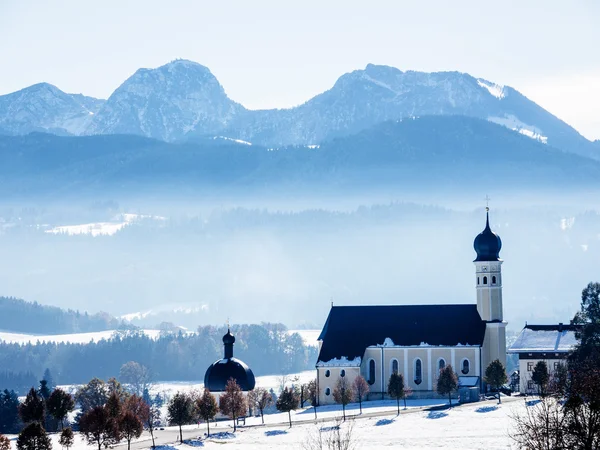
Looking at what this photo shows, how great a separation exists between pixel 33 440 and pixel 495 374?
2082 inches

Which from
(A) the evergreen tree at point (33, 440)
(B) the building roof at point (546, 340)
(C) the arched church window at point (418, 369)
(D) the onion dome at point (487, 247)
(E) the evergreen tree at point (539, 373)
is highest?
(D) the onion dome at point (487, 247)

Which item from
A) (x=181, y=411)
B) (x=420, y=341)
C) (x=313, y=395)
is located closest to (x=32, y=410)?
(x=181, y=411)

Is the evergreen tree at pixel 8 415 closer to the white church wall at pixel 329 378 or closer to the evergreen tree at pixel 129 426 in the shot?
the white church wall at pixel 329 378

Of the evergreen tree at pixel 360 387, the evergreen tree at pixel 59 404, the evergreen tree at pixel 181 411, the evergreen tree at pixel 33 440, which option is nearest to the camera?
the evergreen tree at pixel 33 440

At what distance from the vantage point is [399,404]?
147 m

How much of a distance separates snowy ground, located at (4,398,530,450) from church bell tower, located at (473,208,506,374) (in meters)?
23.4

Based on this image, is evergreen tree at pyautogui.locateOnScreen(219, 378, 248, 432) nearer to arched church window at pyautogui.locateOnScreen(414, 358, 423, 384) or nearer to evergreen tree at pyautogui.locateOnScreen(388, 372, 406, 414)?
evergreen tree at pyautogui.locateOnScreen(388, 372, 406, 414)

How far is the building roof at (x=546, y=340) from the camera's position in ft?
502

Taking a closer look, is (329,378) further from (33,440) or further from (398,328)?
(33,440)

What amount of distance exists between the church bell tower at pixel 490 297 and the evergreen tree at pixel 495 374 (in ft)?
40.2

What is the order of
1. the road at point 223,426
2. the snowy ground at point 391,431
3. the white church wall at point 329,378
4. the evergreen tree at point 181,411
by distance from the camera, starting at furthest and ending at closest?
the white church wall at point 329,378 < the evergreen tree at point 181,411 < the road at point 223,426 < the snowy ground at point 391,431

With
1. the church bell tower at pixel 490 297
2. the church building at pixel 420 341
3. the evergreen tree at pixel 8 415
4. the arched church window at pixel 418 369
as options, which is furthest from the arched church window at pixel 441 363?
the evergreen tree at pixel 8 415

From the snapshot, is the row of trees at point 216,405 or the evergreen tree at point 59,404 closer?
the row of trees at point 216,405

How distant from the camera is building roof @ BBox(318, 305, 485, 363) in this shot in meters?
160
